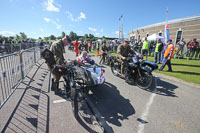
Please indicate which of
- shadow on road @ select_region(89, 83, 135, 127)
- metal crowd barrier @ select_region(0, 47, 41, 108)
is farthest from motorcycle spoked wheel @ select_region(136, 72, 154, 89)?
metal crowd barrier @ select_region(0, 47, 41, 108)

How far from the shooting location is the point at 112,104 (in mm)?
3428

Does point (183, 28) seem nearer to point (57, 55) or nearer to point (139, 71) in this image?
point (139, 71)

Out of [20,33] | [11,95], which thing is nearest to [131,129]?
[11,95]

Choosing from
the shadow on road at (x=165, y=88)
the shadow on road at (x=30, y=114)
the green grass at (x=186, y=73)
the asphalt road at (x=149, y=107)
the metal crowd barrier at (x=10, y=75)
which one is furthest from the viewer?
the green grass at (x=186, y=73)

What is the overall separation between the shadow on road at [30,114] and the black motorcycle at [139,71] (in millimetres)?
3620

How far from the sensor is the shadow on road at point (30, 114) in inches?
94.0

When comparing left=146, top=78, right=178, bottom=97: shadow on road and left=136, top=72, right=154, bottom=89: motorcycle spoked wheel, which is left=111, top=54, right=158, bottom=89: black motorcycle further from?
left=146, top=78, right=178, bottom=97: shadow on road

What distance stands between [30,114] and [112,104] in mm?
2335

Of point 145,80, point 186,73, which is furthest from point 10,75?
point 186,73

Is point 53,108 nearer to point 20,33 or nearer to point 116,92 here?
point 116,92

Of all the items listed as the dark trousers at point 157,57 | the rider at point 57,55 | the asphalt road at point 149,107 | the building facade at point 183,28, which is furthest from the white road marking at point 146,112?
the building facade at point 183,28

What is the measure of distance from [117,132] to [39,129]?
1729mm

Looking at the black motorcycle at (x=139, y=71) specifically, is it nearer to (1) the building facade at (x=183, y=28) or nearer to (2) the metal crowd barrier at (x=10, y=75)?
(2) the metal crowd barrier at (x=10, y=75)

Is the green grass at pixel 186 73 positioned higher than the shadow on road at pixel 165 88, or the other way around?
the green grass at pixel 186 73
